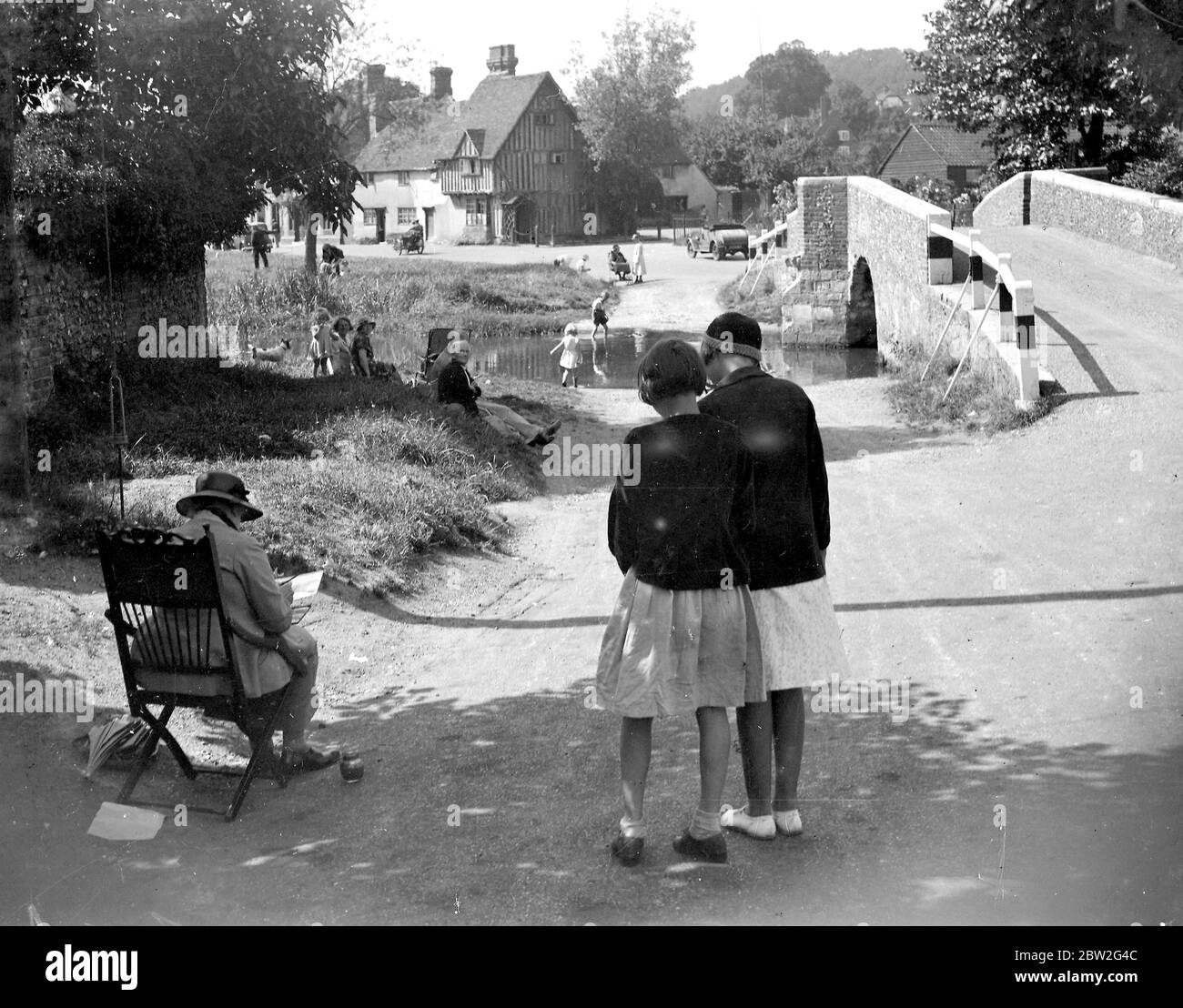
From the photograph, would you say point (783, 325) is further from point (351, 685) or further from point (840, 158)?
point (840, 158)

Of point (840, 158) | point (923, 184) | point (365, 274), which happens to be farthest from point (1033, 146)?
point (840, 158)

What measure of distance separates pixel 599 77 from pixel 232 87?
30.5 metres

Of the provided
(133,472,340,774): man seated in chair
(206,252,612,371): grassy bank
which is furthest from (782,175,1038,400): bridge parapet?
(133,472,340,774): man seated in chair

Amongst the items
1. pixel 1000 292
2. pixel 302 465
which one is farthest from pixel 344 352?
pixel 1000 292

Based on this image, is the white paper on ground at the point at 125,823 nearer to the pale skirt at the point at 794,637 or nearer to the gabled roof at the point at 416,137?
the pale skirt at the point at 794,637

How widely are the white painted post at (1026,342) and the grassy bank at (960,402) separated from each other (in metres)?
0.19

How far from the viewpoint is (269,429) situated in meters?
13.6

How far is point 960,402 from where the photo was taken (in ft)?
54.9

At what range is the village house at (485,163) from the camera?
51531 mm

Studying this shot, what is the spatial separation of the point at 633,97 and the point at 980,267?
1112 inches

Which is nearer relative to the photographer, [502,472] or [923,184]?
[502,472]

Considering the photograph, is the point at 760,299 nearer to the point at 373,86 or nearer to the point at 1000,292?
the point at 373,86

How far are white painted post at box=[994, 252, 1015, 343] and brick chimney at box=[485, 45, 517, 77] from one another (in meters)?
27.1

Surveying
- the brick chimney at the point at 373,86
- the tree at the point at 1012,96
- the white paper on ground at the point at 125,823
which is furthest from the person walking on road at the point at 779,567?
the brick chimney at the point at 373,86
